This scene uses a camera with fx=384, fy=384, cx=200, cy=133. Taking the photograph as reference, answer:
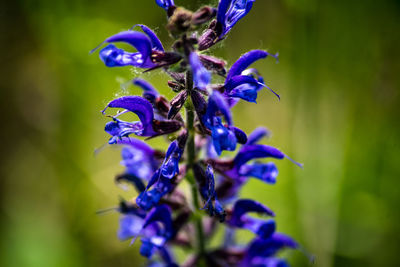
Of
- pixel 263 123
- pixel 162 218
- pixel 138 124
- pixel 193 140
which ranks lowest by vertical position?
pixel 263 123

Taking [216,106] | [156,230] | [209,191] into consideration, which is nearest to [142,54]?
[216,106]

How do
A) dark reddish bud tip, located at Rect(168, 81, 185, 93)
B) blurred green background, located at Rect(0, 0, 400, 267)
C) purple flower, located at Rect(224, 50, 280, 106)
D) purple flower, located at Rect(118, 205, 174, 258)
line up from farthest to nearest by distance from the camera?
1. blurred green background, located at Rect(0, 0, 400, 267)
2. purple flower, located at Rect(118, 205, 174, 258)
3. dark reddish bud tip, located at Rect(168, 81, 185, 93)
4. purple flower, located at Rect(224, 50, 280, 106)

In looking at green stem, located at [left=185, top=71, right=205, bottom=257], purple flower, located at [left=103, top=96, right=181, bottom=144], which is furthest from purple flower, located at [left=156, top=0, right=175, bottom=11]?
purple flower, located at [left=103, top=96, right=181, bottom=144]

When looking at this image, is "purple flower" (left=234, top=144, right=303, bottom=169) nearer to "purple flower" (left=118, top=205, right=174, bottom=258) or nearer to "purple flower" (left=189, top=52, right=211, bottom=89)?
"purple flower" (left=118, top=205, right=174, bottom=258)

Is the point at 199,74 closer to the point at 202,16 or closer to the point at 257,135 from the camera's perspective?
the point at 202,16

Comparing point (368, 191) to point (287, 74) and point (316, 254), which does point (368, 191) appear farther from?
point (287, 74)

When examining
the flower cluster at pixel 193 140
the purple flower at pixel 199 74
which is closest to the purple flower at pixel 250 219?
the flower cluster at pixel 193 140

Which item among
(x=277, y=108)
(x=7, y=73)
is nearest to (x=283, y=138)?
(x=277, y=108)

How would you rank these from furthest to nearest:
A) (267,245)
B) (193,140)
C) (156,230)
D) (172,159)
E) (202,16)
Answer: (267,245) < (156,230) < (193,140) < (172,159) < (202,16)
